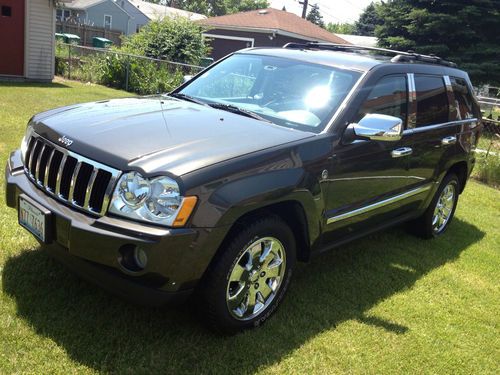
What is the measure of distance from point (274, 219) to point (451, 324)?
1.79 metres

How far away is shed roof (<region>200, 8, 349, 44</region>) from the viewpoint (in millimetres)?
26297

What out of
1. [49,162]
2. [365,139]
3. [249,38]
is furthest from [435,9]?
[49,162]

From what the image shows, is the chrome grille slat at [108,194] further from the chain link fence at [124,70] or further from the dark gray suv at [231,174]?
the chain link fence at [124,70]

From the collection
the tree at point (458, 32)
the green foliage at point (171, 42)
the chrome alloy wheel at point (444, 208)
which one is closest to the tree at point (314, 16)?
the tree at point (458, 32)

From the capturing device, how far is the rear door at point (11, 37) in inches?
557

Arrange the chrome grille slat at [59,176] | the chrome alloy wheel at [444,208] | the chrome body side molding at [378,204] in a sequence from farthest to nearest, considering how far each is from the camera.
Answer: the chrome alloy wheel at [444,208], the chrome body side molding at [378,204], the chrome grille slat at [59,176]

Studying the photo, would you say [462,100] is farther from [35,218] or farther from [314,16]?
[314,16]

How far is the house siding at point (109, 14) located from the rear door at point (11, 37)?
33375 millimetres

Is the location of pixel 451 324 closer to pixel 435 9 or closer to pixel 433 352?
pixel 433 352

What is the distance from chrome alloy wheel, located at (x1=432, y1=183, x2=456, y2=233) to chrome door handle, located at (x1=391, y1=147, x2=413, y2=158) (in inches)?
52.4

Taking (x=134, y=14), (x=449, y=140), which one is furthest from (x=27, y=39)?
(x=134, y=14)

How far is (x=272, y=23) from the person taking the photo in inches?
1041

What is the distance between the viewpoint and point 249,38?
2683cm

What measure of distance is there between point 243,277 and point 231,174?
714 millimetres
